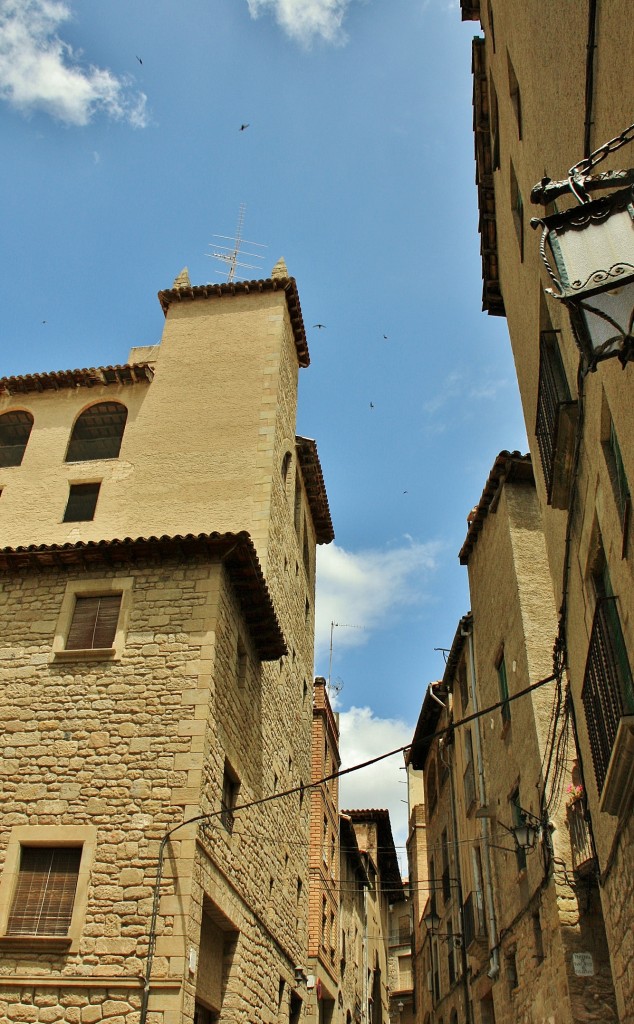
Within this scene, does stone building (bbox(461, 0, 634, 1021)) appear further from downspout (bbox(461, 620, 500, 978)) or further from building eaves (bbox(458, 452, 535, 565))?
downspout (bbox(461, 620, 500, 978))

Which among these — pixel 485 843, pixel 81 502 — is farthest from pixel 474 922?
pixel 81 502

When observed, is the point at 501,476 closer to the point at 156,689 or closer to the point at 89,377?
the point at 156,689

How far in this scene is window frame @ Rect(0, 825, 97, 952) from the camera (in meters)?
9.94

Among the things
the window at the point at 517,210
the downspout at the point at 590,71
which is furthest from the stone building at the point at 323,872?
the downspout at the point at 590,71

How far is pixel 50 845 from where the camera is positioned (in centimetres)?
1069

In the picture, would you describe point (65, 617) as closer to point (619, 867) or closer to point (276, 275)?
point (619, 867)

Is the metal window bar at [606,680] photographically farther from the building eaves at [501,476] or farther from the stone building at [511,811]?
the building eaves at [501,476]

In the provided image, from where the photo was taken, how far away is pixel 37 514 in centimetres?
1773

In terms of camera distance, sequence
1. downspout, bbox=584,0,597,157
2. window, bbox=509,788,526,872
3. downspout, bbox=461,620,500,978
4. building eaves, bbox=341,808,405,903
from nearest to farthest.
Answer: downspout, bbox=584,0,597,157 < window, bbox=509,788,526,872 < downspout, bbox=461,620,500,978 < building eaves, bbox=341,808,405,903

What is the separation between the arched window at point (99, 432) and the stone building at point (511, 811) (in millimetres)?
8346

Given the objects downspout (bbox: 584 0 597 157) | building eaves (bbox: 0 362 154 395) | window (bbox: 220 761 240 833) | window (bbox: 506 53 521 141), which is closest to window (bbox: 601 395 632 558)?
downspout (bbox: 584 0 597 157)

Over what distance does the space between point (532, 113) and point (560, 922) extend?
982cm

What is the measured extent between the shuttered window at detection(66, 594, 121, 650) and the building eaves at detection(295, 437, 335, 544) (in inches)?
366

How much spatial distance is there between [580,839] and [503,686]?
4434 millimetres
